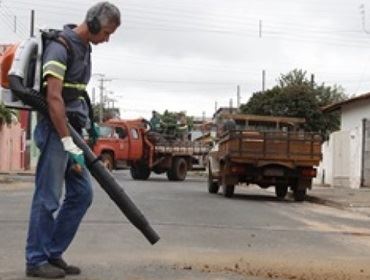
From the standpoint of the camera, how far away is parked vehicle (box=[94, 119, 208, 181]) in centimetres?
3394

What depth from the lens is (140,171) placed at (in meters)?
35.1

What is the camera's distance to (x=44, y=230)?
632cm

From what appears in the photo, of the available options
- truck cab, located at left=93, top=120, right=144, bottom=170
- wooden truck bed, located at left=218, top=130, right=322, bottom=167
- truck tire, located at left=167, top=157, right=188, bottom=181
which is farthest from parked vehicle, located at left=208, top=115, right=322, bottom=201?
truck tire, located at left=167, top=157, right=188, bottom=181

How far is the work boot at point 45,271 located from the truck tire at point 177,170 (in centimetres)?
2869

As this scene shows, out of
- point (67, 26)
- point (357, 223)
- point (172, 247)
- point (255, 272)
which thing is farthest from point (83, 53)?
point (357, 223)

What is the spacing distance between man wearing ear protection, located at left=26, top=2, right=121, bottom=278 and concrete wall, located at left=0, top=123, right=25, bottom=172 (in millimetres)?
36854

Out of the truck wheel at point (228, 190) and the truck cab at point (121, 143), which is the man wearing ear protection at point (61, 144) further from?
the truck cab at point (121, 143)

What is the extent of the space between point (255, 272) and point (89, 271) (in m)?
1.58

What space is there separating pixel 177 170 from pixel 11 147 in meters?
15.5

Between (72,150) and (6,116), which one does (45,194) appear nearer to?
(72,150)

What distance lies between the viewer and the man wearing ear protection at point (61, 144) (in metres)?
6.16

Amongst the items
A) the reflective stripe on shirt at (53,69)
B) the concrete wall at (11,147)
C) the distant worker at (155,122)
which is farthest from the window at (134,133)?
the reflective stripe on shirt at (53,69)

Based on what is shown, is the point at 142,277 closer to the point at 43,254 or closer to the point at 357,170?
the point at 43,254

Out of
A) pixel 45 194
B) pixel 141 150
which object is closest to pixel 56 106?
pixel 45 194
